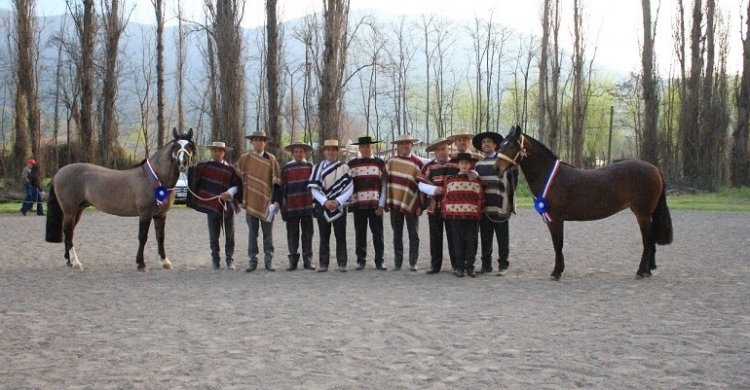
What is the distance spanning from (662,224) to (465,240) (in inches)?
102

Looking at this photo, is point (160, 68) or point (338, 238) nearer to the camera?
point (338, 238)

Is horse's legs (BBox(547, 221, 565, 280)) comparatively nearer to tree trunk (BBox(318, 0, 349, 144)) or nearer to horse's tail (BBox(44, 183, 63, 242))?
horse's tail (BBox(44, 183, 63, 242))

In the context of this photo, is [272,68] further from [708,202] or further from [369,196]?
[708,202]

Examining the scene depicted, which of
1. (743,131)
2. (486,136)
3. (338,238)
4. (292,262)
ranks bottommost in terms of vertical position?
(292,262)

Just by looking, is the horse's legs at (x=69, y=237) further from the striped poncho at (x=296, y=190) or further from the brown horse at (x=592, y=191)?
the brown horse at (x=592, y=191)

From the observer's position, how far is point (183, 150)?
955cm

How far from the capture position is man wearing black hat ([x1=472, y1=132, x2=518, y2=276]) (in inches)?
364

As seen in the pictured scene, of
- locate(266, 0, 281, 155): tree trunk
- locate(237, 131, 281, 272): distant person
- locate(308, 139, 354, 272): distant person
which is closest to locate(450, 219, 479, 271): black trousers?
locate(308, 139, 354, 272): distant person

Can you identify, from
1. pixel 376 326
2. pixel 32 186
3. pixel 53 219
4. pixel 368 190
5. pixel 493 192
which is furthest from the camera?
pixel 32 186

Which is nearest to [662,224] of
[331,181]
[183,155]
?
[331,181]

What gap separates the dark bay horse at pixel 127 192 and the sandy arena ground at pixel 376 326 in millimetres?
563

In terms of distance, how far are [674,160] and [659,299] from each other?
2506cm

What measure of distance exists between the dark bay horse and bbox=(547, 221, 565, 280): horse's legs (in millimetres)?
4967

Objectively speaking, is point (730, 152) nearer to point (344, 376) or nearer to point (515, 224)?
point (515, 224)
